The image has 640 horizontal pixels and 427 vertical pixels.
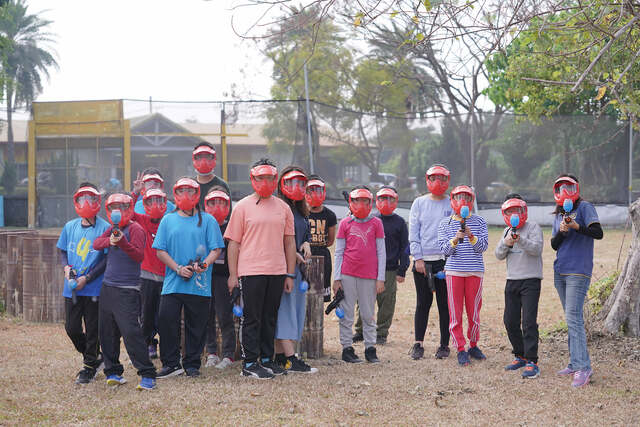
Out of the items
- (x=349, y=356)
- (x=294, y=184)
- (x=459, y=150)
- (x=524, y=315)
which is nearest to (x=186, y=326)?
(x=294, y=184)

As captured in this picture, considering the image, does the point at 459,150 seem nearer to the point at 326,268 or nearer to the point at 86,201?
the point at 326,268

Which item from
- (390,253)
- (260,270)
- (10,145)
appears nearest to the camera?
(260,270)

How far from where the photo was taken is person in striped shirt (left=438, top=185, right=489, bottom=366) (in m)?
6.92

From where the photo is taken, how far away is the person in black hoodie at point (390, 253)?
25.8ft

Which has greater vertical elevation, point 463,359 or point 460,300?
point 460,300

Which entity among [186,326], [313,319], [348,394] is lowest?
[348,394]

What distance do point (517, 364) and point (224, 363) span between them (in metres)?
2.66

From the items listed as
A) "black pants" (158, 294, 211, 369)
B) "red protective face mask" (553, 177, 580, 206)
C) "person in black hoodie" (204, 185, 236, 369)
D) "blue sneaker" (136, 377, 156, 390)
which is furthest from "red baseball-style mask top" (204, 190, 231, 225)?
"red protective face mask" (553, 177, 580, 206)

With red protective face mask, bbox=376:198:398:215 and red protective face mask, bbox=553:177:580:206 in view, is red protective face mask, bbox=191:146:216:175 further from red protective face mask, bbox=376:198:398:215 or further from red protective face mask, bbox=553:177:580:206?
red protective face mask, bbox=553:177:580:206

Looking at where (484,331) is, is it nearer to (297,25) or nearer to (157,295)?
(157,295)

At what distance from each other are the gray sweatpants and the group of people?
0.01m

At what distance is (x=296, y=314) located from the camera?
6785 millimetres

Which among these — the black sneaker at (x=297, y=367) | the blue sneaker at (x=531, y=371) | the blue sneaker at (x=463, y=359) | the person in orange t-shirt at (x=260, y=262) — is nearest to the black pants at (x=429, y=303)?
the blue sneaker at (x=463, y=359)

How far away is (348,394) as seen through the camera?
5793mm
